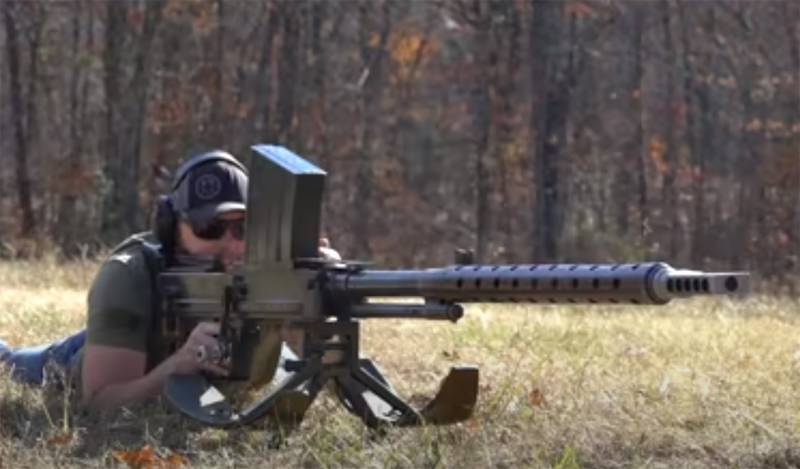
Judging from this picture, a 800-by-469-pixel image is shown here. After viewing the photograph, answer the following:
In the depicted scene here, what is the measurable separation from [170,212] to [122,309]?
1.19 feet

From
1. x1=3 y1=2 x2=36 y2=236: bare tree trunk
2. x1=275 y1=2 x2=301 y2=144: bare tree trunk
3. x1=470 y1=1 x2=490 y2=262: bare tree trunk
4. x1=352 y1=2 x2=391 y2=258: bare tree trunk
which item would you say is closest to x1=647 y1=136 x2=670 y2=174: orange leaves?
x1=470 y1=1 x2=490 y2=262: bare tree trunk

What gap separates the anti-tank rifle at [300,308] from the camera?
4.71m

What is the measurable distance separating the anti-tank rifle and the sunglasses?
0.21m

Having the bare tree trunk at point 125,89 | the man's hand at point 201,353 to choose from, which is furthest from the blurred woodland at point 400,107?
the man's hand at point 201,353

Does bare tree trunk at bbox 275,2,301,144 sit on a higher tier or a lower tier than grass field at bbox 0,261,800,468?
higher

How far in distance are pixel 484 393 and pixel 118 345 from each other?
1.29 meters

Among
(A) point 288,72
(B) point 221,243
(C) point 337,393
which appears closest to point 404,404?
(C) point 337,393

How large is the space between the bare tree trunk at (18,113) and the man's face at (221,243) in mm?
20628

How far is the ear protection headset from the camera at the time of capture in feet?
18.2

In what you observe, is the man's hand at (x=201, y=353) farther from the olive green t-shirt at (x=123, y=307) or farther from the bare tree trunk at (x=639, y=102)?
the bare tree trunk at (x=639, y=102)

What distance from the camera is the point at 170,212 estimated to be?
5547 mm

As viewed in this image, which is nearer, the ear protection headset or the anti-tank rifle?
the anti-tank rifle

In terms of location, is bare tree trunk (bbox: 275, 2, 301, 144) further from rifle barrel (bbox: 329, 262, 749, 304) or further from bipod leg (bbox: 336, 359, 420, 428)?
rifle barrel (bbox: 329, 262, 749, 304)

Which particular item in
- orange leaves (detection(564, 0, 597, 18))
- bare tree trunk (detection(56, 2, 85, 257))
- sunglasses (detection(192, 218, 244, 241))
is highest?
orange leaves (detection(564, 0, 597, 18))
